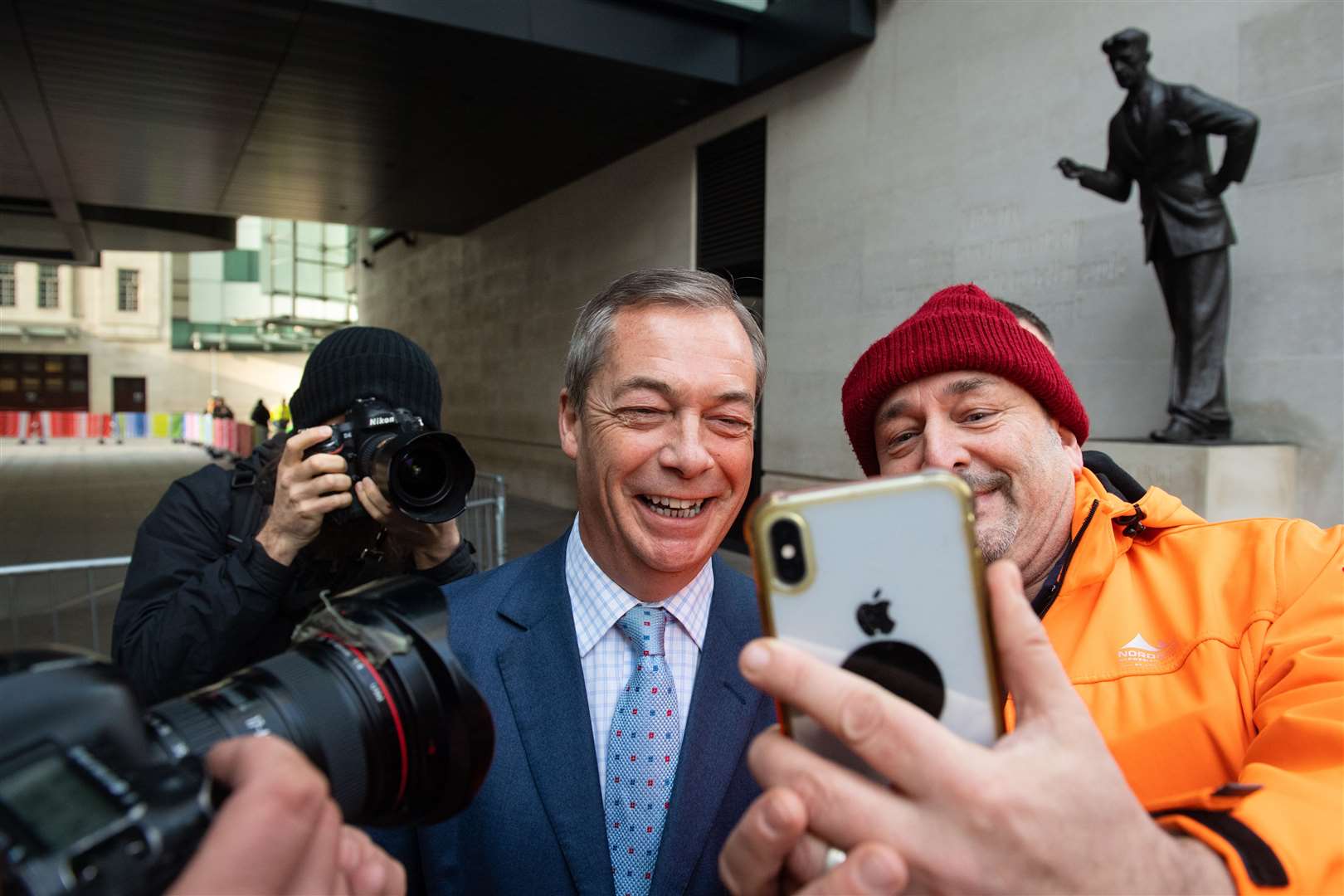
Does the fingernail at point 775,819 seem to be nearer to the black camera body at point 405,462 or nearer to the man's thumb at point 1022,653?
the man's thumb at point 1022,653

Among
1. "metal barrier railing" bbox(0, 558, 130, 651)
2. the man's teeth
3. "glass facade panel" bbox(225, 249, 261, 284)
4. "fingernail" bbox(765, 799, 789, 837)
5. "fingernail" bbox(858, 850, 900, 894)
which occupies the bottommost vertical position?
"metal barrier railing" bbox(0, 558, 130, 651)

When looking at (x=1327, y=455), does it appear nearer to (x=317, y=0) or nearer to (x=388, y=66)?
(x=317, y=0)

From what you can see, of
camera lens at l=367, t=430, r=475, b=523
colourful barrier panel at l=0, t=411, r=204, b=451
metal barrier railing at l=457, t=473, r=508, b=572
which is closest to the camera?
camera lens at l=367, t=430, r=475, b=523

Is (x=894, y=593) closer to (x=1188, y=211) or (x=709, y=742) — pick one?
(x=709, y=742)

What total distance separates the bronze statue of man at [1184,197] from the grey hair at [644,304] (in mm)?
4025

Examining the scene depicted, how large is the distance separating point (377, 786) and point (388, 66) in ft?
30.2

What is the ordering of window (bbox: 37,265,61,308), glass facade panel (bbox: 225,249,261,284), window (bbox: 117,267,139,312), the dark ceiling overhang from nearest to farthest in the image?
the dark ceiling overhang
window (bbox: 37,265,61,308)
glass facade panel (bbox: 225,249,261,284)
window (bbox: 117,267,139,312)

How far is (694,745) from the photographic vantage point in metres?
1.48

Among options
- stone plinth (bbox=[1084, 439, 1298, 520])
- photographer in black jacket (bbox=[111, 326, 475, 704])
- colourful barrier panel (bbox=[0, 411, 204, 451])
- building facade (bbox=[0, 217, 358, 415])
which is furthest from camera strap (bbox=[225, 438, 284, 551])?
building facade (bbox=[0, 217, 358, 415])

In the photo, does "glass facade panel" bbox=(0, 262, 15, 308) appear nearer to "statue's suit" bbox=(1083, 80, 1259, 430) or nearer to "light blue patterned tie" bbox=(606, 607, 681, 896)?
"statue's suit" bbox=(1083, 80, 1259, 430)

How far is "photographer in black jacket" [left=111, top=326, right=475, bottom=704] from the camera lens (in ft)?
6.66

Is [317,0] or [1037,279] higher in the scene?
[317,0]

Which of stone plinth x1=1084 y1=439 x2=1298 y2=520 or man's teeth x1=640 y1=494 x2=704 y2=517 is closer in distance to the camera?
man's teeth x1=640 y1=494 x2=704 y2=517

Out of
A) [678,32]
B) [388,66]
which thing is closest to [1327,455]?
[678,32]
